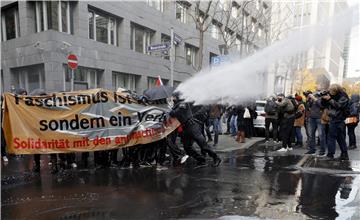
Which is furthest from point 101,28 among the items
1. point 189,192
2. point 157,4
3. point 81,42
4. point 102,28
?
point 189,192

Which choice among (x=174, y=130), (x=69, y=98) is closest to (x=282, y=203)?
(x=174, y=130)

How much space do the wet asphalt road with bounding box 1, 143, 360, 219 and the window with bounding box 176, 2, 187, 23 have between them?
18364 millimetres

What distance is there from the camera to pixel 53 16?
15117 mm

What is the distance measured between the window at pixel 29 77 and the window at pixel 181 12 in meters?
11.7

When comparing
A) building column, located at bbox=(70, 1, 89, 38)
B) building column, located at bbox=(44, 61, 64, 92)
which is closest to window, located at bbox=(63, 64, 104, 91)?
building column, located at bbox=(44, 61, 64, 92)

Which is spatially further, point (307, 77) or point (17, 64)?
point (307, 77)

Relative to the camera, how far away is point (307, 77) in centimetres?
4619

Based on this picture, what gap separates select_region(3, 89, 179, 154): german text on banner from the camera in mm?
6531

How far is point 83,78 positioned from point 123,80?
351cm

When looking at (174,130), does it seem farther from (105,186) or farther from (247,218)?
(247,218)

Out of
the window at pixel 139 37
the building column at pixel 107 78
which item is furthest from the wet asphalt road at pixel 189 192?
the window at pixel 139 37

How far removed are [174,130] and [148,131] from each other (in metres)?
0.72

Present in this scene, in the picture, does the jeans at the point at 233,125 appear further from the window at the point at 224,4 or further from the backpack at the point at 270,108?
the window at the point at 224,4

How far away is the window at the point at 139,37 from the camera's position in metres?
20.2
